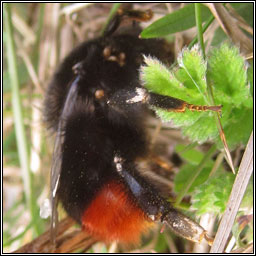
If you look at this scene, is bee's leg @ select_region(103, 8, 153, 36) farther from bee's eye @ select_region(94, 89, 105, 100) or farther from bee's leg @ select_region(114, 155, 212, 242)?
bee's leg @ select_region(114, 155, 212, 242)

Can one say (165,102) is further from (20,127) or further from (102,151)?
(20,127)

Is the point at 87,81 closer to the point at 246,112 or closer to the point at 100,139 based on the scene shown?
the point at 100,139

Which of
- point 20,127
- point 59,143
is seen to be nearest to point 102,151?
point 59,143

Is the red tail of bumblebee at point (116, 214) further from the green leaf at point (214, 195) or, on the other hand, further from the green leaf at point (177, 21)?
the green leaf at point (177, 21)

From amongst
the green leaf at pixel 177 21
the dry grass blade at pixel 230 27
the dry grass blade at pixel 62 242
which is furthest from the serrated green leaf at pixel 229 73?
the dry grass blade at pixel 62 242

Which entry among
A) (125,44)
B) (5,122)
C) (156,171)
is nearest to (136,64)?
(125,44)
